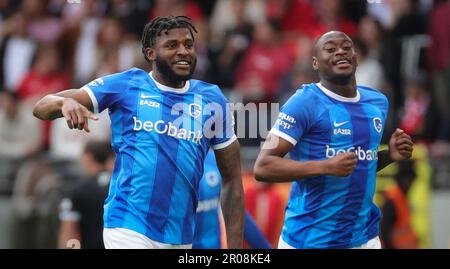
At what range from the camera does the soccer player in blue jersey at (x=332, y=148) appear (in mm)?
8883

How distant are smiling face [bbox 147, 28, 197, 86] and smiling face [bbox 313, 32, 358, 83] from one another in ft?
3.56

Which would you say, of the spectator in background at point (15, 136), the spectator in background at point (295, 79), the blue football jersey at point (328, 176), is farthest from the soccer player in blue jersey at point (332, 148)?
the spectator in background at point (15, 136)

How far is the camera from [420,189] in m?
14.2

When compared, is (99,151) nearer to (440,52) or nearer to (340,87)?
(340,87)

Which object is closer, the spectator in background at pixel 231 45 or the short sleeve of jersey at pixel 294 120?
the short sleeve of jersey at pixel 294 120

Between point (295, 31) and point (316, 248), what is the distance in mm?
7454

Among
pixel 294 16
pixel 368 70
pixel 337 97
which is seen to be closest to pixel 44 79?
pixel 294 16

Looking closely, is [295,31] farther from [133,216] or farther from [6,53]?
[133,216]

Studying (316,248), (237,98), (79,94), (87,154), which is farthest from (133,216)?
(237,98)

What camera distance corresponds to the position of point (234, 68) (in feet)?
53.0

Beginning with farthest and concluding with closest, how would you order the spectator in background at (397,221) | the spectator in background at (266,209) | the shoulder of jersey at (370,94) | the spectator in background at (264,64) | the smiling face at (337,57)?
1. the spectator in background at (264,64)
2. the spectator in background at (397,221)
3. the spectator in background at (266,209)
4. the shoulder of jersey at (370,94)
5. the smiling face at (337,57)

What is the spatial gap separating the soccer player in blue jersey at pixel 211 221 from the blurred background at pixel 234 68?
10.6 feet

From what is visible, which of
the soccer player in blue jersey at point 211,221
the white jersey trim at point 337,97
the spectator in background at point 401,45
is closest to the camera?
the white jersey trim at point 337,97

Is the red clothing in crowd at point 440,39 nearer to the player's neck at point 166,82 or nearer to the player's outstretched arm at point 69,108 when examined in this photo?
the player's neck at point 166,82
